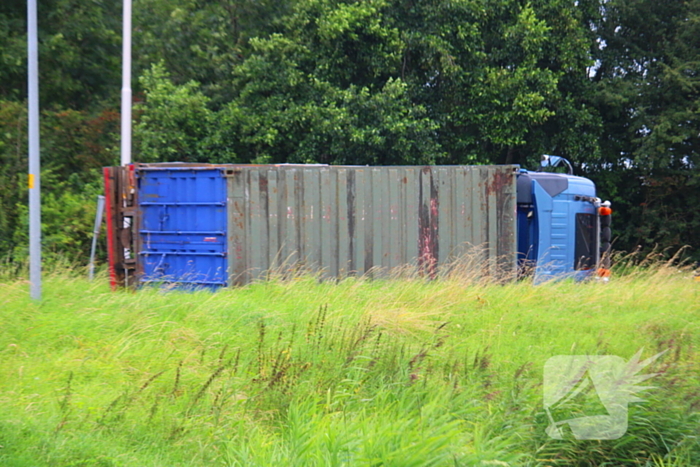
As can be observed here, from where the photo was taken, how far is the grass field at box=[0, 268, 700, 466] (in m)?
4.14

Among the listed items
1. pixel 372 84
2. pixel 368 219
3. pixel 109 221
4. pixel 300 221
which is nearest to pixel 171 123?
pixel 372 84

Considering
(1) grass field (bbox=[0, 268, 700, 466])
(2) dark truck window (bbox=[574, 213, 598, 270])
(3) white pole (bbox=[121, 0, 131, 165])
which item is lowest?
(1) grass field (bbox=[0, 268, 700, 466])

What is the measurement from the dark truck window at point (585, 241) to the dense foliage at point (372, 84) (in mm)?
5902

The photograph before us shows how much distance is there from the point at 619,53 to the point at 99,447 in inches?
840

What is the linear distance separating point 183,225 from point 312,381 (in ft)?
20.5

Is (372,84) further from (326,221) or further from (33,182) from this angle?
(33,182)

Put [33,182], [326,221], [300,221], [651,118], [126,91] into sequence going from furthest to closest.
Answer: [651,118], [126,91], [326,221], [300,221], [33,182]

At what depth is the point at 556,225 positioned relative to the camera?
39.3 feet

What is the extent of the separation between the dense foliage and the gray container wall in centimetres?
525

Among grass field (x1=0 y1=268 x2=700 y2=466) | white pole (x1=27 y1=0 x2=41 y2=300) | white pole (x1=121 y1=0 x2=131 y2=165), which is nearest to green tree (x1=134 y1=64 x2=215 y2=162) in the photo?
white pole (x1=121 y1=0 x2=131 y2=165)

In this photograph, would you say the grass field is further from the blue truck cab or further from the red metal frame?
the blue truck cab

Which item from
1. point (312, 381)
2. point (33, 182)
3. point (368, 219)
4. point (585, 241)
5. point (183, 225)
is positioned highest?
point (33, 182)

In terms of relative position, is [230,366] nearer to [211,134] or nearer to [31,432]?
[31,432]

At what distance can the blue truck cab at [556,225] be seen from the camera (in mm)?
11930
